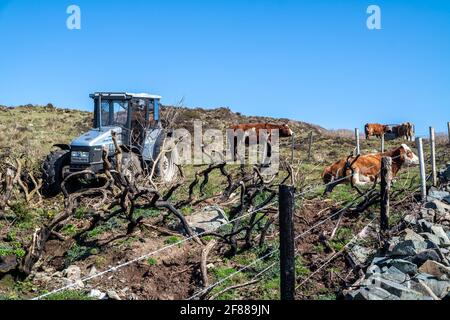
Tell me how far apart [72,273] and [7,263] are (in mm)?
818

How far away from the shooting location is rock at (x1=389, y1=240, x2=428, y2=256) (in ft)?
20.4

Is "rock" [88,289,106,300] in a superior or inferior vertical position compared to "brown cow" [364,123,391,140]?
A: inferior

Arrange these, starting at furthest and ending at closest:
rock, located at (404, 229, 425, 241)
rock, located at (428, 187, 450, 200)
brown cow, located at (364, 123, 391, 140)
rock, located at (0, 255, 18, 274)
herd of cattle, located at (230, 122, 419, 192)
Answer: brown cow, located at (364, 123, 391, 140) < herd of cattle, located at (230, 122, 419, 192) < rock, located at (428, 187, 450, 200) < rock, located at (404, 229, 425, 241) < rock, located at (0, 255, 18, 274)

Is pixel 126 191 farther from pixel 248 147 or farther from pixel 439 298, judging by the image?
pixel 248 147

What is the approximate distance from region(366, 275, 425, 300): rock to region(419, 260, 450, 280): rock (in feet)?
2.11

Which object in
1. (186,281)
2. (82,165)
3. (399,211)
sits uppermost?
(82,165)

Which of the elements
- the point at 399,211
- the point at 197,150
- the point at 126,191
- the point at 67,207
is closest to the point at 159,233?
the point at 126,191

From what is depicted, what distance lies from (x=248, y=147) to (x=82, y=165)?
10.7m

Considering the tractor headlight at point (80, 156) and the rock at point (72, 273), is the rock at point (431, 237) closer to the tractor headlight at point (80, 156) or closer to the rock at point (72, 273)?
the rock at point (72, 273)

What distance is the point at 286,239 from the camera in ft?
15.4

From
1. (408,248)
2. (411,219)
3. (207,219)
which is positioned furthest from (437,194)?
(207,219)

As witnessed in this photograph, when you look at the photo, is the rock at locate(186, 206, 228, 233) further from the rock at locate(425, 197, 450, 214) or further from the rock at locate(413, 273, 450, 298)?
the rock at locate(413, 273, 450, 298)

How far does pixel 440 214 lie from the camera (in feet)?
27.4

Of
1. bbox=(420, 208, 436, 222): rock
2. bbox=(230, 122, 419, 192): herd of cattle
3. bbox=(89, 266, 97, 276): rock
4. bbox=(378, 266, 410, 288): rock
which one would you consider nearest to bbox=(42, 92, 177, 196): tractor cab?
bbox=(230, 122, 419, 192): herd of cattle
